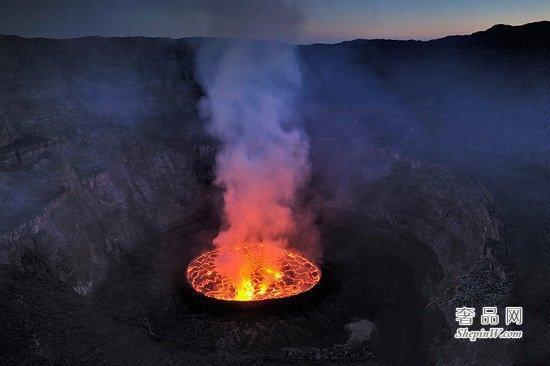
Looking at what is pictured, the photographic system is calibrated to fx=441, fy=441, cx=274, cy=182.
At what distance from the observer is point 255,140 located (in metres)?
41.3

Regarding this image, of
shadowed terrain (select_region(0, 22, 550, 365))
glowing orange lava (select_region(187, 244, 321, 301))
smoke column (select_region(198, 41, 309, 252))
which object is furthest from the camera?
smoke column (select_region(198, 41, 309, 252))

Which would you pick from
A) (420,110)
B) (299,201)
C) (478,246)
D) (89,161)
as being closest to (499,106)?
(420,110)

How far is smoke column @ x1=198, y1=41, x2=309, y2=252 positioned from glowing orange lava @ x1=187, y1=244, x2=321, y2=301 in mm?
1774

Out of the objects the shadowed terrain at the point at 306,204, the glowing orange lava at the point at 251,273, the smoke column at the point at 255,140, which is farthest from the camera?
the smoke column at the point at 255,140

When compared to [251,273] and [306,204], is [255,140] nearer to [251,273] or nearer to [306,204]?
[306,204]

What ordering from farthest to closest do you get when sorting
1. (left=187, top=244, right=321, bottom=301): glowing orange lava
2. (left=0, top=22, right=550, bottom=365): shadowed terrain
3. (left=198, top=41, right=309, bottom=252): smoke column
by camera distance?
(left=198, top=41, right=309, bottom=252): smoke column, (left=187, top=244, right=321, bottom=301): glowing orange lava, (left=0, top=22, right=550, bottom=365): shadowed terrain

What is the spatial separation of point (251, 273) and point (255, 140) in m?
18.4

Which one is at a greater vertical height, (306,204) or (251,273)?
(306,204)

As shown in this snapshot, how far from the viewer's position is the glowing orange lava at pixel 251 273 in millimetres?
23641

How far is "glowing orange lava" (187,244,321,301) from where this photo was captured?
77.6 feet

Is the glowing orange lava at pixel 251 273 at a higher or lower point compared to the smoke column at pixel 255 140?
lower

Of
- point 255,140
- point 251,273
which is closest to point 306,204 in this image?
point 255,140

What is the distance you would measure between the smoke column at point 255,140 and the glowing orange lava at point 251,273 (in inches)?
69.9

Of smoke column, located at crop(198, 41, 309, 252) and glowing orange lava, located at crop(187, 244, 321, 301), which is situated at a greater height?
smoke column, located at crop(198, 41, 309, 252)
